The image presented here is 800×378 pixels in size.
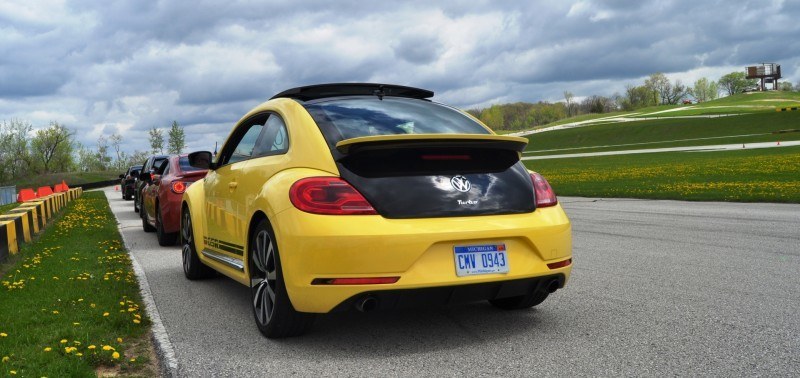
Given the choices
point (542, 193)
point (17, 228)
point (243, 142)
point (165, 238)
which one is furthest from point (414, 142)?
point (17, 228)

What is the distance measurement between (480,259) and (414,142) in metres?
0.78

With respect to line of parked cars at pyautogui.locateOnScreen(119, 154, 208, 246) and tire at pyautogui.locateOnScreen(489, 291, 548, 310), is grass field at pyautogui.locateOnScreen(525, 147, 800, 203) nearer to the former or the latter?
line of parked cars at pyautogui.locateOnScreen(119, 154, 208, 246)

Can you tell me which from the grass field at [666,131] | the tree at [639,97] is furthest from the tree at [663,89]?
the grass field at [666,131]

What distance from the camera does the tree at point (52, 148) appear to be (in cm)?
10006

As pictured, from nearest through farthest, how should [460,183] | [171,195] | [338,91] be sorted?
[460,183], [338,91], [171,195]

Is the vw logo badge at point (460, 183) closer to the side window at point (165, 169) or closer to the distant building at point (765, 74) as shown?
the side window at point (165, 169)

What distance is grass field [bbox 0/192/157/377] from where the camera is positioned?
3861 mm

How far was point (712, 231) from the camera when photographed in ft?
31.0

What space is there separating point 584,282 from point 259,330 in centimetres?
297

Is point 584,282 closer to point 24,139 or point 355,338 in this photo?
point 355,338

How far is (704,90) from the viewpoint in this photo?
177125 mm

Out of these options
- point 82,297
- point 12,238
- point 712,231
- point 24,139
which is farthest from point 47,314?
point 24,139

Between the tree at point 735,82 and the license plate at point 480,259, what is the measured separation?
18916cm

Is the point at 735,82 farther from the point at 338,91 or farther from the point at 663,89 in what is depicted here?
the point at 338,91
